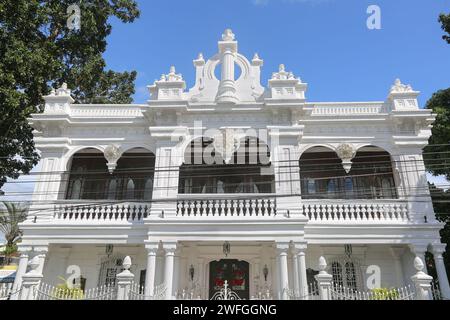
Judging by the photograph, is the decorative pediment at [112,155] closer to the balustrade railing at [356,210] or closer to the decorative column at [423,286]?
the balustrade railing at [356,210]

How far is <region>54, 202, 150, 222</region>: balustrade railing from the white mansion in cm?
5

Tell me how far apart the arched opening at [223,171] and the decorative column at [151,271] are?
2849 millimetres

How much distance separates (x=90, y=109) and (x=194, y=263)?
22.9 ft

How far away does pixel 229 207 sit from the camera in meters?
10.8

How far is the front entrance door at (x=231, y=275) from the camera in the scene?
1184 centimetres

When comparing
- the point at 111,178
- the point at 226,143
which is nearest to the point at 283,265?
the point at 226,143

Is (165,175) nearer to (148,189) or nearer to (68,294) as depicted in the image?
(148,189)

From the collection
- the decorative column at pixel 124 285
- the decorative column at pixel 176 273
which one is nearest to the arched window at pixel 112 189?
the decorative column at pixel 176 273

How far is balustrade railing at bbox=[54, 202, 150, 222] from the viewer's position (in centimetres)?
1119

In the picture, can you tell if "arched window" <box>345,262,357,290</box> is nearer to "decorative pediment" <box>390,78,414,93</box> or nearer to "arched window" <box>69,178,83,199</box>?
"decorative pediment" <box>390,78,414,93</box>

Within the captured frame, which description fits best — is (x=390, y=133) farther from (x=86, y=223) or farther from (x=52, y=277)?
(x=52, y=277)

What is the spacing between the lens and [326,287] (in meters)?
8.15

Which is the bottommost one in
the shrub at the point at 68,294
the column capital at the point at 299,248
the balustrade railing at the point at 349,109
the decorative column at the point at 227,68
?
the shrub at the point at 68,294
